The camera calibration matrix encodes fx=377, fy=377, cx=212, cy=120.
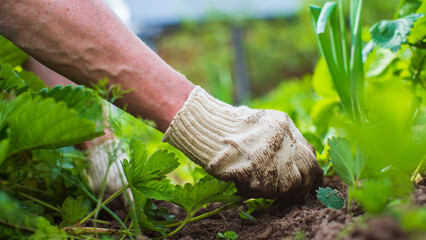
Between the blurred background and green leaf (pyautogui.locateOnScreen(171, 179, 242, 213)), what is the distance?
773 centimetres

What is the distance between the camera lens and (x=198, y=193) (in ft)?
2.53

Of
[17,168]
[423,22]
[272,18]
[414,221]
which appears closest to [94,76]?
[17,168]

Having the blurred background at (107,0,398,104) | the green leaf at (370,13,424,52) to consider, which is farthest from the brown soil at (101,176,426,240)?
the blurred background at (107,0,398,104)

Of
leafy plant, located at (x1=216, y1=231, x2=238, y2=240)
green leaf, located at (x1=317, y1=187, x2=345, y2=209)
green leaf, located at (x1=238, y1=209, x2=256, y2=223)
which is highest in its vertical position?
green leaf, located at (x1=317, y1=187, x2=345, y2=209)

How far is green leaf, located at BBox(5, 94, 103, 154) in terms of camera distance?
1.85 feet

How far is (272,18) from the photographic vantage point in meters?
11.4

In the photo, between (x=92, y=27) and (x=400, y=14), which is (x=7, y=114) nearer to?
(x=92, y=27)

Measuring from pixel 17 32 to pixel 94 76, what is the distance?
7.3 inches

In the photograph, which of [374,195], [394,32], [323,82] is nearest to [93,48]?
[374,195]

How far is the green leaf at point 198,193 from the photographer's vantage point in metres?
0.76

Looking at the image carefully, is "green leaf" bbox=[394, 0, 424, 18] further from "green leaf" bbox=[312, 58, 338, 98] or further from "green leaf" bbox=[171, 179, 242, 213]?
"green leaf" bbox=[171, 179, 242, 213]

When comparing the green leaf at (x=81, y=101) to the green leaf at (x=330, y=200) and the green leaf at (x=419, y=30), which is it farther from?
the green leaf at (x=419, y=30)

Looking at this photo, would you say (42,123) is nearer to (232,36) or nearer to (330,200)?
(330,200)

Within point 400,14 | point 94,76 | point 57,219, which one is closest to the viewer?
point 94,76
